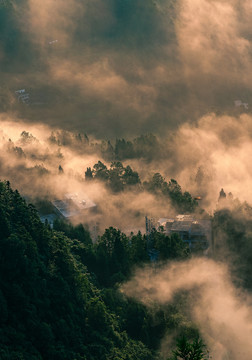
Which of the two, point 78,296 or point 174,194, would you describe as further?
point 174,194

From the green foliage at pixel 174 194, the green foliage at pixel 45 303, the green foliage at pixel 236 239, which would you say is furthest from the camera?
the green foliage at pixel 174 194

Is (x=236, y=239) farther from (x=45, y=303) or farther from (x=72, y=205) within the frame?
(x=45, y=303)

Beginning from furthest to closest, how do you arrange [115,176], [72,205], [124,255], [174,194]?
[115,176], [174,194], [72,205], [124,255]

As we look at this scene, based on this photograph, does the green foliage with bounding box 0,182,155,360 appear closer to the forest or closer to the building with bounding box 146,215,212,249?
the forest

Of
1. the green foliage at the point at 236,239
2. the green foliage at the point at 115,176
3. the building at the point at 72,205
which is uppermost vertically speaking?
the green foliage at the point at 115,176

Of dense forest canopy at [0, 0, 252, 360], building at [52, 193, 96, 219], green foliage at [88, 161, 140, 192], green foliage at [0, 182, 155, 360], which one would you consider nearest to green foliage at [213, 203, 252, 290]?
dense forest canopy at [0, 0, 252, 360]

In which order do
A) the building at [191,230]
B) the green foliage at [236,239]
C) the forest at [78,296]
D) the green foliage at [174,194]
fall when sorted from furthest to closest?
the green foliage at [174,194]
the building at [191,230]
the green foliage at [236,239]
the forest at [78,296]

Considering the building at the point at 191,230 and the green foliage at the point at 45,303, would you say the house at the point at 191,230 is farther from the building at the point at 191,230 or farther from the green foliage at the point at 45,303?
the green foliage at the point at 45,303

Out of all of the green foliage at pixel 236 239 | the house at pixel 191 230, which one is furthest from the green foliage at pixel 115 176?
the green foliage at pixel 236 239

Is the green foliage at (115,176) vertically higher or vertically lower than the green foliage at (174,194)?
higher

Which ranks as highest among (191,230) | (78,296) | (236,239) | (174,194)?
(174,194)

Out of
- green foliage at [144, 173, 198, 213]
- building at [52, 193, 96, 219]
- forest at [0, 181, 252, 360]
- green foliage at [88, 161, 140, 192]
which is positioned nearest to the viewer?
forest at [0, 181, 252, 360]

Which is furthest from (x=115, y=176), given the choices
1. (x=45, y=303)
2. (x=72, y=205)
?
(x=45, y=303)

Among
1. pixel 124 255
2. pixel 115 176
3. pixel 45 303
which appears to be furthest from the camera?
pixel 115 176
